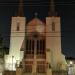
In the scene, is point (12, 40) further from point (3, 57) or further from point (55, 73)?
point (55, 73)

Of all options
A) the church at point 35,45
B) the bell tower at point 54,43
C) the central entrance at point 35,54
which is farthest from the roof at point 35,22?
the central entrance at point 35,54

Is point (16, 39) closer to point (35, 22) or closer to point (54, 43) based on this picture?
point (35, 22)

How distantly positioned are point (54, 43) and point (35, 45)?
2871mm

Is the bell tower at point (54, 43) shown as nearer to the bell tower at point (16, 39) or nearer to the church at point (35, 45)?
the church at point (35, 45)

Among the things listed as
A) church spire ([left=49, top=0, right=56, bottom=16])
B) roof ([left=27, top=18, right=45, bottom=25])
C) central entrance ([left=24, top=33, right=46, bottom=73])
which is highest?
church spire ([left=49, top=0, right=56, bottom=16])

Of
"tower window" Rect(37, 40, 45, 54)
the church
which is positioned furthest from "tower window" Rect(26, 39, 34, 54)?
"tower window" Rect(37, 40, 45, 54)

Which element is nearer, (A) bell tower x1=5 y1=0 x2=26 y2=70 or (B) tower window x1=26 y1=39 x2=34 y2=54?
(A) bell tower x1=5 y1=0 x2=26 y2=70

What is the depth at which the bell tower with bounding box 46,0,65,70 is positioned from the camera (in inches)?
1694

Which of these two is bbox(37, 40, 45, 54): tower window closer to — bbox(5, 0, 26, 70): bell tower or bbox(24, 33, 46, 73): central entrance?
bbox(24, 33, 46, 73): central entrance

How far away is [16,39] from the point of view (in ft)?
149

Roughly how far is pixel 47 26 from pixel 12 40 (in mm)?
5711

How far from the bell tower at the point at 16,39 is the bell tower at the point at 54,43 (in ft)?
12.8

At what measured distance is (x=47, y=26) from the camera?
45.6 m

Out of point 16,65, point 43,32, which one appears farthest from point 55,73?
point 43,32
